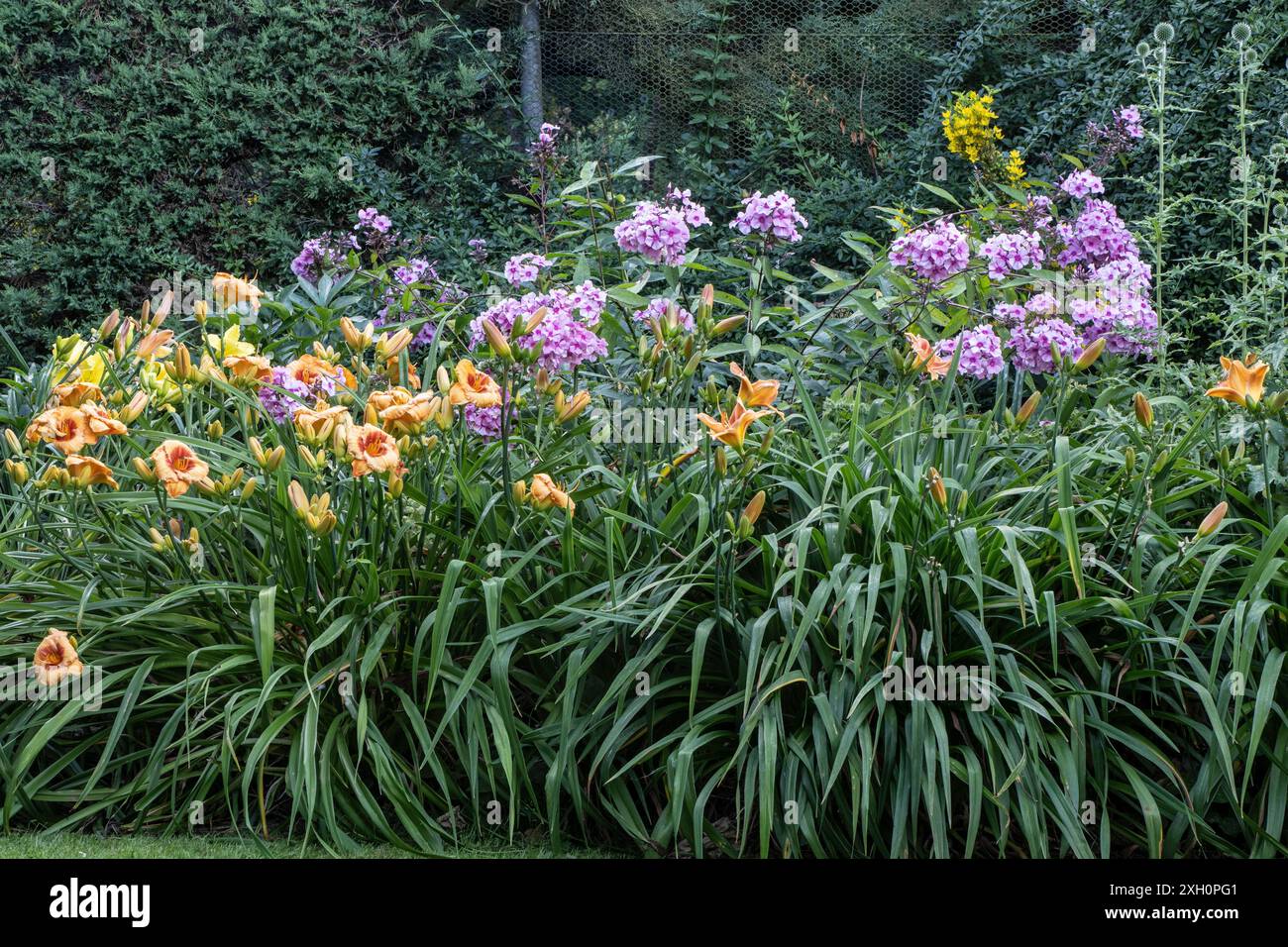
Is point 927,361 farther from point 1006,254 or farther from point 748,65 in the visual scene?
point 748,65

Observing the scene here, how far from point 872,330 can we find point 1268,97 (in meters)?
3.29

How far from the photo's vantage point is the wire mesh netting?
323 inches

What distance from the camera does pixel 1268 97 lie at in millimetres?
5992

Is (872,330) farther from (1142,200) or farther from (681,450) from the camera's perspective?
(1142,200)

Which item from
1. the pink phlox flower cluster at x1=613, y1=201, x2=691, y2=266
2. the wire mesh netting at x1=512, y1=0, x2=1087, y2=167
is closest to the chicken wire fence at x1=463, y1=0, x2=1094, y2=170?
the wire mesh netting at x1=512, y1=0, x2=1087, y2=167

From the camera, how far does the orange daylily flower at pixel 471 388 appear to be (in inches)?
107

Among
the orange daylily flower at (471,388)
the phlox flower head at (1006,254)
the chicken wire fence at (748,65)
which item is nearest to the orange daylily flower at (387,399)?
the orange daylily flower at (471,388)

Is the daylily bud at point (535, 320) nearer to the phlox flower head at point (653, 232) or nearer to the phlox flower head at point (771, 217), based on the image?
the phlox flower head at point (653, 232)

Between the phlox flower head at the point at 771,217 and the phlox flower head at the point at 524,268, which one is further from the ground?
the phlox flower head at the point at 771,217

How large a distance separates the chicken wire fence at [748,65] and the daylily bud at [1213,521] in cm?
578

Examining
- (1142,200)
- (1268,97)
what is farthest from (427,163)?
(1268,97)

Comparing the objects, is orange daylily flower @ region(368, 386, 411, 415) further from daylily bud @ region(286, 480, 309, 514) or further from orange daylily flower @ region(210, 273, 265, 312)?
orange daylily flower @ region(210, 273, 265, 312)

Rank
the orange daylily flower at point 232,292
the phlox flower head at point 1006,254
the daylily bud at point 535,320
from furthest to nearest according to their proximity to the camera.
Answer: the phlox flower head at point 1006,254, the orange daylily flower at point 232,292, the daylily bud at point 535,320

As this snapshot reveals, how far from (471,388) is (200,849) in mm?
1102
